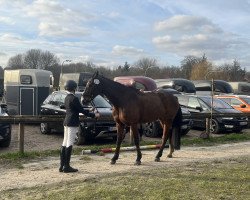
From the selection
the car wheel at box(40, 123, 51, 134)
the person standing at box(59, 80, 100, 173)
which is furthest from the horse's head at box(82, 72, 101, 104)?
the car wheel at box(40, 123, 51, 134)

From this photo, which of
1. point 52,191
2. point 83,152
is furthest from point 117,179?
point 83,152

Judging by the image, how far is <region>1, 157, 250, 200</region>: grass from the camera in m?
6.88

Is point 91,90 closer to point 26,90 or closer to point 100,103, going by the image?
point 100,103

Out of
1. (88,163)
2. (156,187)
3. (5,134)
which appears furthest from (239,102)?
(156,187)

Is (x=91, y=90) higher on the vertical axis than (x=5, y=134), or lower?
higher

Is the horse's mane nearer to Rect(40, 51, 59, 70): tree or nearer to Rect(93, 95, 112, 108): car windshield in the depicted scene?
Rect(93, 95, 112, 108): car windshield

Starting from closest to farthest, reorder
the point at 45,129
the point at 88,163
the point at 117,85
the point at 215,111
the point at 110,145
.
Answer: the point at 88,163 < the point at 117,85 < the point at 110,145 < the point at 45,129 < the point at 215,111

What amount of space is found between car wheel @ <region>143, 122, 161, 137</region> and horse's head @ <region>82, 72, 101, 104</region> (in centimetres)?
667

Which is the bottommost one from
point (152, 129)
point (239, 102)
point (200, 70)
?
point (152, 129)

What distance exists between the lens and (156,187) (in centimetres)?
745

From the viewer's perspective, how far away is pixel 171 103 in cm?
1133

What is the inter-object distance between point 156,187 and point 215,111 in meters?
11.7

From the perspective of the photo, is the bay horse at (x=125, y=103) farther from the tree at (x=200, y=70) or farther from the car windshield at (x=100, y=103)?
the tree at (x=200, y=70)

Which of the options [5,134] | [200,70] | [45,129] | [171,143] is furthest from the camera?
[200,70]
